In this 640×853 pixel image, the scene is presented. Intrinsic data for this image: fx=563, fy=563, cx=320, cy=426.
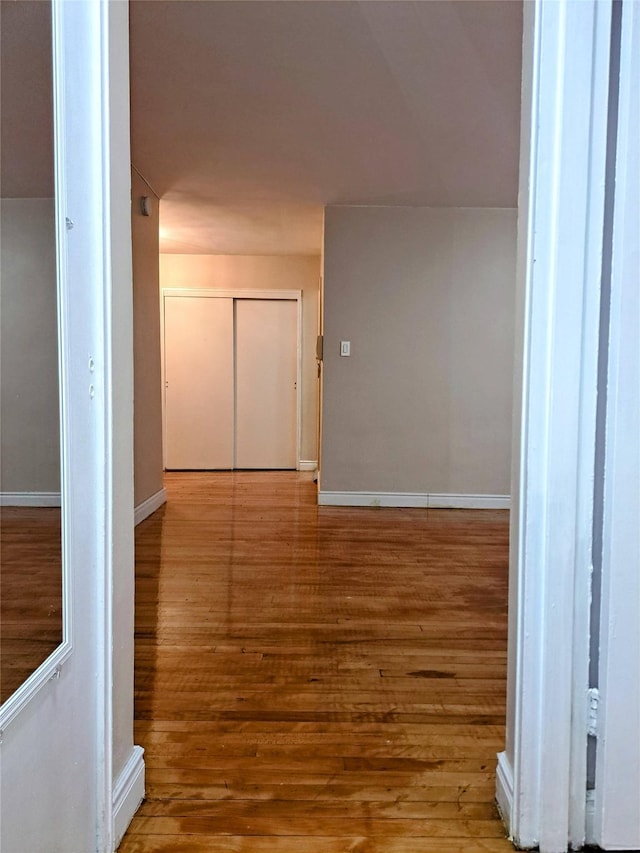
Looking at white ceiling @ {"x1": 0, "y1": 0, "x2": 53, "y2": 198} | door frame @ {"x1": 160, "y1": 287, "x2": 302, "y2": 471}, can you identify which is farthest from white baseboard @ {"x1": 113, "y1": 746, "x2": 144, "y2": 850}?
door frame @ {"x1": 160, "y1": 287, "x2": 302, "y2": 471}

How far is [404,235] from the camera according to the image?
4293mm

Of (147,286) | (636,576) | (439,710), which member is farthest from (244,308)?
(636,576)

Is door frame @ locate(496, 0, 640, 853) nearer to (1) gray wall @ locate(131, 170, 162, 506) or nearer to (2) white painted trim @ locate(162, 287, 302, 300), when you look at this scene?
(1) gray wall @ locate(131, 170, 162, 506)

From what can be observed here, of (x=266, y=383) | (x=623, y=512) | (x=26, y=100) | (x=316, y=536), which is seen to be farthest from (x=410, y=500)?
(x=26, y=100)

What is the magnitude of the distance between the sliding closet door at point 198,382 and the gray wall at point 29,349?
17.1 feet

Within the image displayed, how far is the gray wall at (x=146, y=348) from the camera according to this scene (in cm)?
377

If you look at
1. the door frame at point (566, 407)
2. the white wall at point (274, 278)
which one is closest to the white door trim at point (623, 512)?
the door frame at point (566, 407)

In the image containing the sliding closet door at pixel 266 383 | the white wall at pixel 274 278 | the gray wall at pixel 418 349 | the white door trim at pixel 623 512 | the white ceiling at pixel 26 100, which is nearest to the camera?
the white ceiling at pixel 26 100

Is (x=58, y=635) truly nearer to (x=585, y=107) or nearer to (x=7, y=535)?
(x=7, y=535)

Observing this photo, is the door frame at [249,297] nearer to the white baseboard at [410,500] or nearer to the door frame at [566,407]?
the white baseboard at [410,500]

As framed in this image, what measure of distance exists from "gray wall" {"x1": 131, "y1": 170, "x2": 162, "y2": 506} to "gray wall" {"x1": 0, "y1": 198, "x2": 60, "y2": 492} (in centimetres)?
294

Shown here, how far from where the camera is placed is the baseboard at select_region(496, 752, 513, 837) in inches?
45.3

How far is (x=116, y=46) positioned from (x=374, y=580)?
2.32 meters

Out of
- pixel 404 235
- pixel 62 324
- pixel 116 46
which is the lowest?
pixel 62 324
